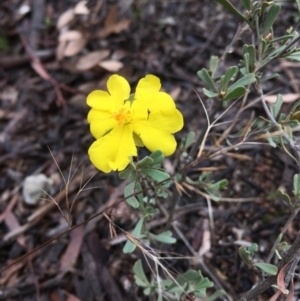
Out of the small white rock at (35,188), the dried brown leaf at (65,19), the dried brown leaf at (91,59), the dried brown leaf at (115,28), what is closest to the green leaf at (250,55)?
the small white rock at (35,188)

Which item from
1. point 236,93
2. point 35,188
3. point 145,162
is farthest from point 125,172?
point 35,188

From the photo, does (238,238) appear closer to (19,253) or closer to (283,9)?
(19,253)

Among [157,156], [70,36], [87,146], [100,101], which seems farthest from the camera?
[70,36]

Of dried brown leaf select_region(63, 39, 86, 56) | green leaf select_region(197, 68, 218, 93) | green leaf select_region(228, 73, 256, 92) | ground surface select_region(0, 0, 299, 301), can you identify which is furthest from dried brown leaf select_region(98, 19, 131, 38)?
green leaf select_region(228, 73, 256, 92)

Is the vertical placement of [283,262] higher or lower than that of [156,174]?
lower

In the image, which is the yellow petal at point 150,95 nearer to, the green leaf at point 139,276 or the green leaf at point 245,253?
the green leaf at point 245,253

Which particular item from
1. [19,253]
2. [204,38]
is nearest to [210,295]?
[19,253]

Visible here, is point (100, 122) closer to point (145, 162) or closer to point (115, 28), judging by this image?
point (145, 162)

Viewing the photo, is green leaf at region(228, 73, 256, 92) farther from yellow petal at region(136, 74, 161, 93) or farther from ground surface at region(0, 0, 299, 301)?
ground surface at region(0, 0, 299, 301)
